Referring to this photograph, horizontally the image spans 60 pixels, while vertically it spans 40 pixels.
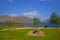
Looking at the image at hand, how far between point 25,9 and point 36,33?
369mm

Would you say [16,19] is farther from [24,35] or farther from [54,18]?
[54,18]

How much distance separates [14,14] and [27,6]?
215mm

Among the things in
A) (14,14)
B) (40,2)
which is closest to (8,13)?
(14,14)

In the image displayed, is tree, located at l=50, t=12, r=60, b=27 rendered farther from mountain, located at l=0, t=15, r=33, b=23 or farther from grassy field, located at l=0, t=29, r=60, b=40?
mountain, located at l=0, t=15, r=33, b=23

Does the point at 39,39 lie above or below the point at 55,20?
below

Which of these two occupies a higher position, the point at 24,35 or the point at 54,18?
the point at 54,18

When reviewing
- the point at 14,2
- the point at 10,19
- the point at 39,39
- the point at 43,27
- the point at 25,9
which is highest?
the point at 14,2

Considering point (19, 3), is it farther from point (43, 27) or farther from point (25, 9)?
point (43, 27)

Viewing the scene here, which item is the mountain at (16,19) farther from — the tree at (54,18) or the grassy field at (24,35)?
the tree at (54,18)

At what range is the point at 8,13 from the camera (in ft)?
5.14

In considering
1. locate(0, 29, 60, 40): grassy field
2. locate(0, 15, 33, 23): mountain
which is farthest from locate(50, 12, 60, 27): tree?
locate(0, 15, 33, 23): mountain

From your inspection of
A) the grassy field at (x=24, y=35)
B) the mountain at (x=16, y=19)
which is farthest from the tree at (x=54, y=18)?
the mountain at (x=16, y=19)

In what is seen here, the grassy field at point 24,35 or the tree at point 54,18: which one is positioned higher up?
the tree at point 54,18

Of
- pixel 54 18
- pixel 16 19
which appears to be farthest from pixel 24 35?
pixel 54 18
